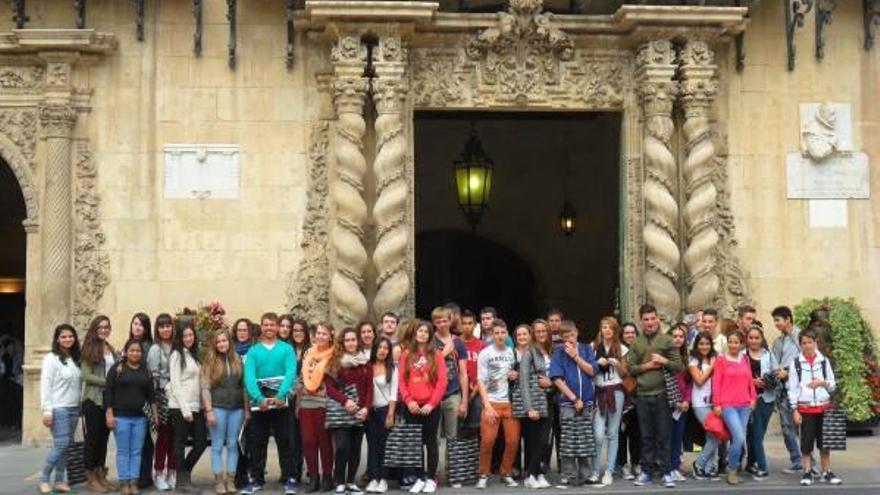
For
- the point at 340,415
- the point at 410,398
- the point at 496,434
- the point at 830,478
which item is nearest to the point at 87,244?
the point at 340,415

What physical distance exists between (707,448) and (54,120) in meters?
9.53

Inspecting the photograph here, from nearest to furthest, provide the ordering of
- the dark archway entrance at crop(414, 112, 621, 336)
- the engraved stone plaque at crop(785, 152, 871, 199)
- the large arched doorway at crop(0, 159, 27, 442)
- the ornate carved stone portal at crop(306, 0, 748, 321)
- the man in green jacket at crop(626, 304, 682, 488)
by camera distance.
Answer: the man in green jacket at crop(626, 304, 682, 488), the ornate carved stone portal at crop(306, 0, 748, 321), the engraved stone plaque at crop(785, 152, 871, 199), the large arched doorway at crop(0, 159, 27, 442), the dark archway entrance at crop(414, 112, 621, 336)

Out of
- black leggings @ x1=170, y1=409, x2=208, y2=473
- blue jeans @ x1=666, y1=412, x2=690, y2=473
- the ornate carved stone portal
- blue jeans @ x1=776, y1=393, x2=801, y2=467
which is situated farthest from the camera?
the ornate carved stone portal

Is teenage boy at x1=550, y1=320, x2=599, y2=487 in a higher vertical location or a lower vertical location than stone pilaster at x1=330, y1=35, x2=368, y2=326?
lower

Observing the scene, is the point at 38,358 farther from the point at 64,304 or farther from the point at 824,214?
the point at 824,214

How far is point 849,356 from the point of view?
48.4ft

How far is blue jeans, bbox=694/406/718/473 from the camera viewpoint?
11766mm

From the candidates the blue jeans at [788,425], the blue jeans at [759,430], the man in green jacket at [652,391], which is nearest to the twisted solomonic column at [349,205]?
the man in green jacket at [652,391]

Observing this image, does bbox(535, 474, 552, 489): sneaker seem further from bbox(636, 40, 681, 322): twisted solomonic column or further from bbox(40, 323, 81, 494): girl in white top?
bbox(40, 323, 81, 494): girl in white top

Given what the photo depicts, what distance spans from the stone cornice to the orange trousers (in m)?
7.66

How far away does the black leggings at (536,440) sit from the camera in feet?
37.9

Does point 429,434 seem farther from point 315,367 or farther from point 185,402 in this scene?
point 185,402

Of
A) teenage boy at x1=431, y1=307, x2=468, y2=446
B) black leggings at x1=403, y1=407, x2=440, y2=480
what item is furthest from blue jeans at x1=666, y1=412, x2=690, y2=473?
black leggings at x1=403, y1=407, x2=440, y2=480

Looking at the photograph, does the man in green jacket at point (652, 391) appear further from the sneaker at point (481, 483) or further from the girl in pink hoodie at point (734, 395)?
the sneaker at point (481, 483)
